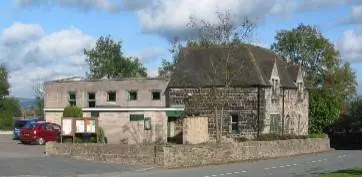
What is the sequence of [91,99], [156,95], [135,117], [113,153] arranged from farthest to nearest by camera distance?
1. [91,99]
2. [156,95]
3. [135,117]
4. [113,153]

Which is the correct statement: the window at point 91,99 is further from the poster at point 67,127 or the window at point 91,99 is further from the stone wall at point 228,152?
the poster at point 67,127

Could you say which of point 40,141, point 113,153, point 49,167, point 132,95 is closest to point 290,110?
point 132,95

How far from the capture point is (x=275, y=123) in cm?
5628

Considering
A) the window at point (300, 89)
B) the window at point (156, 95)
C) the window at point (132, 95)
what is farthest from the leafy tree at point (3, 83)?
the window at point (300, 89)

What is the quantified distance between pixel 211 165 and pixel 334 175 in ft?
38.4

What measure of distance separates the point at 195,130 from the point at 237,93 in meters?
7.26

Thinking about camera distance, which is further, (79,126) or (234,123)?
(234,123)

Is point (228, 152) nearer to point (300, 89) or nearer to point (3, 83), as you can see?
point (300, 89)

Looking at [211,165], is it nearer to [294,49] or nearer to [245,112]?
[245,112]

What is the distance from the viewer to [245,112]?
2138 inches

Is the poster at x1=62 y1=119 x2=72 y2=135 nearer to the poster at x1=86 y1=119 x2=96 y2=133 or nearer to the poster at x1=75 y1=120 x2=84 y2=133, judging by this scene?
the poster at x1=75 y1=120 x2=84 y2=133

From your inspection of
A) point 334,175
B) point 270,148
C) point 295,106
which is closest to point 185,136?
point 270,148

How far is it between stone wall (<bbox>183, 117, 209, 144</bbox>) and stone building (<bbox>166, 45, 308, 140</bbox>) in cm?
248

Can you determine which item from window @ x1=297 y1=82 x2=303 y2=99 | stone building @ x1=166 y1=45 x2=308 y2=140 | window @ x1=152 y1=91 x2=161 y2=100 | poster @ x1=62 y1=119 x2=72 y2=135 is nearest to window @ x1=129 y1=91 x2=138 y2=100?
window @ x1=152 y1=91 x2=161 y2=100
